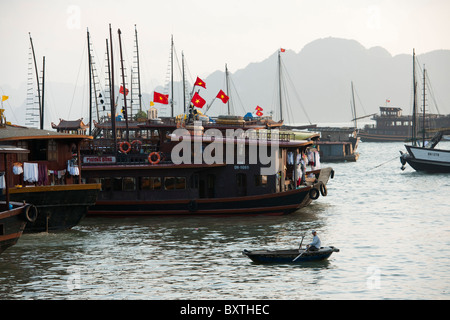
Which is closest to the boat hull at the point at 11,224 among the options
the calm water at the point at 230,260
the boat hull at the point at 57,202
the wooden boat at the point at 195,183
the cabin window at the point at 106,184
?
the calm water at the point at 230,260

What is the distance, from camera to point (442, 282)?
74.1 ft

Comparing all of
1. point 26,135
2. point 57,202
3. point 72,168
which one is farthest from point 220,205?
point 26,135

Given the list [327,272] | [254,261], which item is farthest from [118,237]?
[327,272]

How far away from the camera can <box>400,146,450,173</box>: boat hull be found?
68.7 m

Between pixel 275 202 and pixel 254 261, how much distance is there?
11.5 meters

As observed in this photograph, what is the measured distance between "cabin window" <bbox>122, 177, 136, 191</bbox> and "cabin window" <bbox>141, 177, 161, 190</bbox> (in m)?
0.54

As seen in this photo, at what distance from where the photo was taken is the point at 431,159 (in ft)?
227

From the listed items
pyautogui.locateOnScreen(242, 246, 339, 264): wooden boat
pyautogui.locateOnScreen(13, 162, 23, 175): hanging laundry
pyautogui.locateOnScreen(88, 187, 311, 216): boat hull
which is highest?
pyautogui.locateOnScreen(13, 162, 23, 175): hanging laundry

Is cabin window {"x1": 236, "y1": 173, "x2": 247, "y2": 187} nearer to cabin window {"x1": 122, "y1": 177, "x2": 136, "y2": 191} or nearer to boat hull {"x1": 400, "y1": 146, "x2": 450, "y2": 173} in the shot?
cabin window {"x1": 122, "y1": 177, "x2": 136, "y2": 191}

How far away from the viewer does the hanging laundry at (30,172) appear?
31061 mm

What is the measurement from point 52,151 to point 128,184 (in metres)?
5.60

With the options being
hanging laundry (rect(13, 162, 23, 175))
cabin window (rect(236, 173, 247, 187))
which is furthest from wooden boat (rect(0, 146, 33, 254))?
cabin window (rect(236, 173, 247, 187))

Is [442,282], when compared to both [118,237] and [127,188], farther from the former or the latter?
[127,188]

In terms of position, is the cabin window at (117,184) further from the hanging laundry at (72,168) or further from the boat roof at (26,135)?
the boat roof at (26,135)
